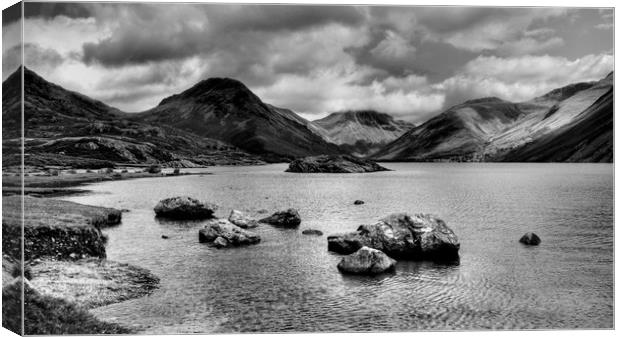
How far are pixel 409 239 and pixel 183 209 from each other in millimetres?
27732

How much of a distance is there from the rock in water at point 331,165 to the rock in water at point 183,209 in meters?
79.3

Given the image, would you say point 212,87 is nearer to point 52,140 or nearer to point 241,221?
point 241,221

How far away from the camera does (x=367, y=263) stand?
3056 centimetres

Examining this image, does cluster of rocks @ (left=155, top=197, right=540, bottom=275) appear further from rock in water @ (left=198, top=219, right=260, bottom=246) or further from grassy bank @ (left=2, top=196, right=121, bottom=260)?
grassy bank @ (left=2, top=196, right=121, bottom=260)

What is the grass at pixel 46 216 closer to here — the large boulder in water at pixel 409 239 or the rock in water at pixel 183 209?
the rock in water at pixel 183 209

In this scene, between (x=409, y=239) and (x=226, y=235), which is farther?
(x=226, y=235)

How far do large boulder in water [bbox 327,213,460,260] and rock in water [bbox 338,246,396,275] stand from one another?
3.57 metres

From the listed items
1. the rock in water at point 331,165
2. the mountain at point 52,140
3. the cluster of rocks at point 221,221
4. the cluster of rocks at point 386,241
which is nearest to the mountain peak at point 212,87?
the mountain at point 52,140

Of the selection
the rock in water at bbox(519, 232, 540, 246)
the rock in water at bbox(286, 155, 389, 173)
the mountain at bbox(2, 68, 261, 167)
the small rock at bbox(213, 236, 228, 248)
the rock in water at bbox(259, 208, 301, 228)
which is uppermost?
the mountain at bbox(2, 68, 261, 167)

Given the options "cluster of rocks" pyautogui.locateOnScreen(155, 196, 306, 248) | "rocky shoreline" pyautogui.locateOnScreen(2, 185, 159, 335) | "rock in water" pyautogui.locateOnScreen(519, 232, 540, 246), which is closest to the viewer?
"rocky shoreline" pyautogui.locateOnScreen(2, 185, 159, 335)

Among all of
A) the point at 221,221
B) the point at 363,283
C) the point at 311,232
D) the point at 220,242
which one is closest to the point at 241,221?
the point at 221,221

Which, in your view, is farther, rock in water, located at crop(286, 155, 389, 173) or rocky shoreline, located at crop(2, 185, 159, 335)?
rock in water, located at crop(286, 155, 389, 173)

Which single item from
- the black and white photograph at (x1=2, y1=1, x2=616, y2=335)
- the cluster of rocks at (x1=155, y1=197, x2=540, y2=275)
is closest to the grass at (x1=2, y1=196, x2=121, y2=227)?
the black and white photograph at (x1=2, y1=1, x2=616, y2=335)

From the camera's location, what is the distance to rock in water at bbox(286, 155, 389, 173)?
445 feet
